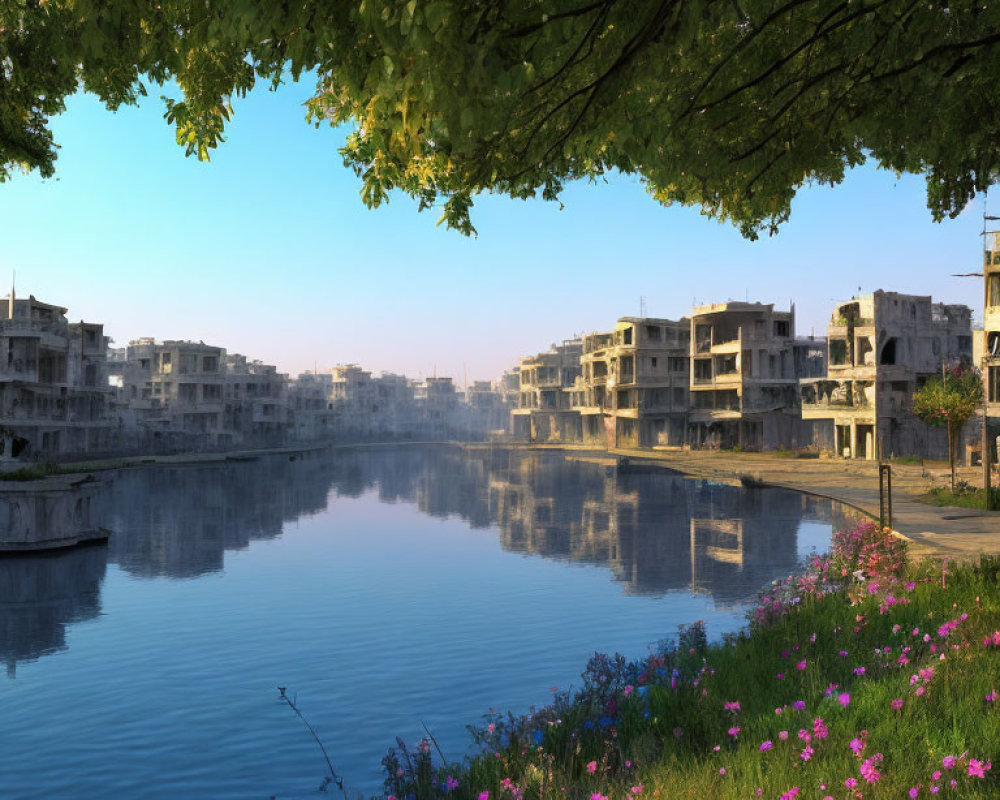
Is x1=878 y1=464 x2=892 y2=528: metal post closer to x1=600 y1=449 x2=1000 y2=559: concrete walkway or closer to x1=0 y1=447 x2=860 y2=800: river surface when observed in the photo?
x1=600 y1=449 x2=1000 y2=559: concrete walkway

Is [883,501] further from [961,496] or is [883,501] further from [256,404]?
[256,404]

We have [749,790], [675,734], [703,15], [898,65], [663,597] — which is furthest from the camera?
[663,597]

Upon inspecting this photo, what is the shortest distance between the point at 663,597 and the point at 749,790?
16518mm

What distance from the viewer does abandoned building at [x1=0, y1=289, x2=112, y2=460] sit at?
6731 cm

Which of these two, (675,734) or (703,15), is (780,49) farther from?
(675,734)

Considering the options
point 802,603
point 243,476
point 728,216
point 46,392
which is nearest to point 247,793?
point 802,603

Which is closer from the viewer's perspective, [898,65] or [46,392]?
[898,65]

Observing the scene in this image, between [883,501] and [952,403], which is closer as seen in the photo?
[883,501]

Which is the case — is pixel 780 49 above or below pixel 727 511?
above

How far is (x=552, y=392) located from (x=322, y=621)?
11222cm

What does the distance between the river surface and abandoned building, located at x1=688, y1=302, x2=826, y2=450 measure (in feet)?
101

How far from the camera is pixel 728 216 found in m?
15.5

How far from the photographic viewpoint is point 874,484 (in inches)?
1640

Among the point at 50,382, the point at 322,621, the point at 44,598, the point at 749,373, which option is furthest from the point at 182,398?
the point at 322,621
